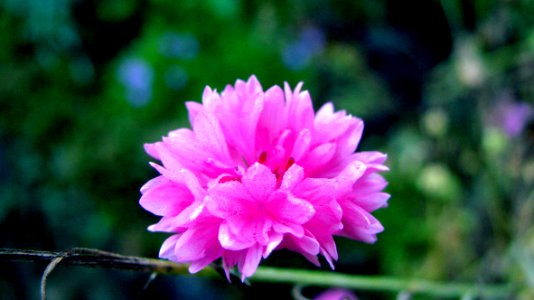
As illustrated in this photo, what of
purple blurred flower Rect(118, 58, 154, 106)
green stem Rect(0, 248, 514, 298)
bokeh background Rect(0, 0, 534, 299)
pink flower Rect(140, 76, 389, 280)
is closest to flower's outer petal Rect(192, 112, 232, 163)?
pink flower Rect(140, 76, 389, 280)

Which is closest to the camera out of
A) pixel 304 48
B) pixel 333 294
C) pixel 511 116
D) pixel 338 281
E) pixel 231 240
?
pixel 231 240

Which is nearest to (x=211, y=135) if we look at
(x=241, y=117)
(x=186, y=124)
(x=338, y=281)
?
(x=241, y=117)

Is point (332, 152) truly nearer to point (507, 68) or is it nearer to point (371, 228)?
point (371, 228)

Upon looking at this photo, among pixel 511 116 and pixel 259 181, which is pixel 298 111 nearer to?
pixel 259 181

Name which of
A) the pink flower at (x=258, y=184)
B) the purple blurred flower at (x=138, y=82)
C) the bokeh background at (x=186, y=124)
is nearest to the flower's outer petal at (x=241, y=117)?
the pink flower at (x=258, y=184)

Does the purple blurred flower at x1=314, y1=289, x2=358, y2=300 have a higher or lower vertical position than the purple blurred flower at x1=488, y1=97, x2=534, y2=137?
lower

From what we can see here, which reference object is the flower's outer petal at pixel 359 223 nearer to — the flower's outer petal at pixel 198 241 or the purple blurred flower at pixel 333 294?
the flower's outer petal at pixel 198 241

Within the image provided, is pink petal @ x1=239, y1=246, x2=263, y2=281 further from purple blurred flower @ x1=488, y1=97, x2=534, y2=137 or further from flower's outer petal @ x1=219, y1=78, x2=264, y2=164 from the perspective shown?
purple blurred flower @ x1=488, y1=97, x2=534, y2=137
